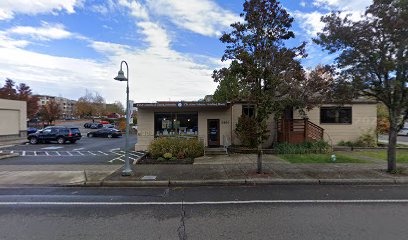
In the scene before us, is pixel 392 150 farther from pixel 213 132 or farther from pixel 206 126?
pixel 206 126

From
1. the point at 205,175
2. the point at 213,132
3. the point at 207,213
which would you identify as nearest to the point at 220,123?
the point at 213,132

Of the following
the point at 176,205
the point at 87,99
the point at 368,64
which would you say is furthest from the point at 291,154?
the point at 87,99

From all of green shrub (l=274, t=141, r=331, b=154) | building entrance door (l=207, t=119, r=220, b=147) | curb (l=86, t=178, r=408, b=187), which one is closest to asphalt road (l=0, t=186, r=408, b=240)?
curb (l=86, t=178, r=408, b=187)

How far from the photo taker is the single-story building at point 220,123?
17.1 m

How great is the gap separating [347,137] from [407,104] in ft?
32.5

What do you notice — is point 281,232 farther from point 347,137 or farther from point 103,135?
point 103,135

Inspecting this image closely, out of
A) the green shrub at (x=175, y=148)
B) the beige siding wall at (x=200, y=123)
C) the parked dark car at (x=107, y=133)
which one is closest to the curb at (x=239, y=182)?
the green shrub at (x=175, y=148)

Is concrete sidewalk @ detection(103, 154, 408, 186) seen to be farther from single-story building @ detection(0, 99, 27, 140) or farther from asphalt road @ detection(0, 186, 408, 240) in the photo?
single-story building @ detection(0, 99, 27, 140)

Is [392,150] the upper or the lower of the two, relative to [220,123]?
lower

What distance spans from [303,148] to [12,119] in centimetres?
3096

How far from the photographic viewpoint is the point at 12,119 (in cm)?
2819

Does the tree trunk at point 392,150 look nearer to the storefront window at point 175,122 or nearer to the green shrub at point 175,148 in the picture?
the green shrub at point 175,148

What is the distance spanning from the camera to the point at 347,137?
18.0 m

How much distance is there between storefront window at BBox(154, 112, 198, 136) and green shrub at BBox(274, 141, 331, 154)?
5799 millimetres
